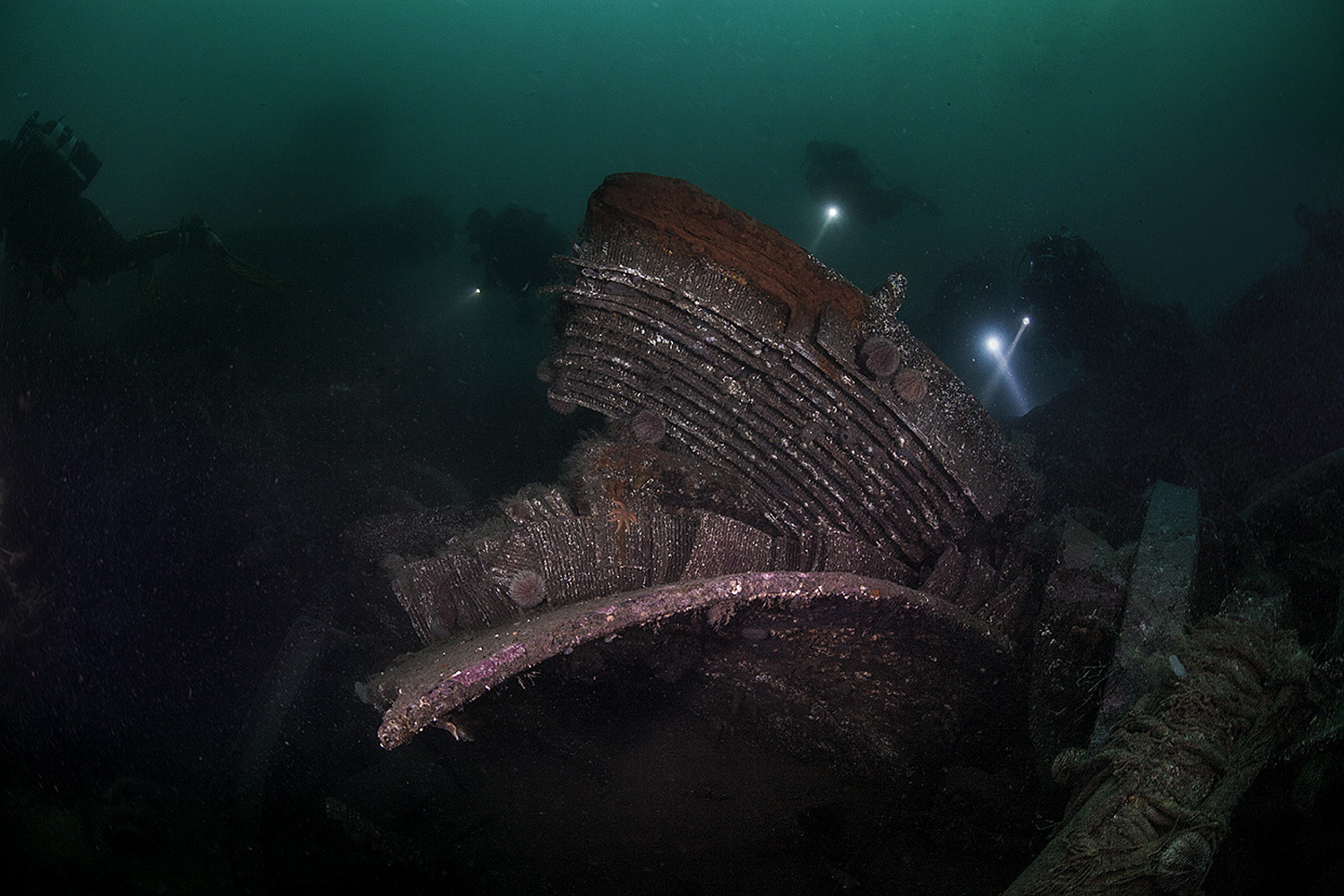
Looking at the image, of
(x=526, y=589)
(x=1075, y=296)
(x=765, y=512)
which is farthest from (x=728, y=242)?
(x=1075, y=296)

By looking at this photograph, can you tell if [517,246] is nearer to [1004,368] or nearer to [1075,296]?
[1075,296]

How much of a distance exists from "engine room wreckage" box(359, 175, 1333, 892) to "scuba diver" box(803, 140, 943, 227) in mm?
27098

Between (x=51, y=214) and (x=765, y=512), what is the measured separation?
1455cm

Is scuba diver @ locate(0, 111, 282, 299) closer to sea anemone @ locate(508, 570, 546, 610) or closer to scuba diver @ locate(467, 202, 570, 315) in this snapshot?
scuba diver @ locate(467, 202, 570, 315)

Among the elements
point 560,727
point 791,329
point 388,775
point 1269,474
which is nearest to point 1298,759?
point 791,329

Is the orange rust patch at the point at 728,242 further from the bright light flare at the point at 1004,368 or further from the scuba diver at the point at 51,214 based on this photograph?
A: the bright light flare at the point at 1004,368

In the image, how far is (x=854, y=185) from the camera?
28875 mm

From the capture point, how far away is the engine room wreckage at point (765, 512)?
10.1 feet

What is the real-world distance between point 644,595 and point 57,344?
46.0ft

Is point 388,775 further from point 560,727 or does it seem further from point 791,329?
point 791,329

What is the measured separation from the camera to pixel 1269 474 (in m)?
8.62

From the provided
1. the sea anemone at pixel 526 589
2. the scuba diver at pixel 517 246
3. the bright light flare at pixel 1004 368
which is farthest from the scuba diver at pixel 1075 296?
the sea anemone at pixel 526 589

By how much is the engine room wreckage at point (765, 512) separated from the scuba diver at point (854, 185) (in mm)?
27098

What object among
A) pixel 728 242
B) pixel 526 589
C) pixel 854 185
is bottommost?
pixel 526 589
